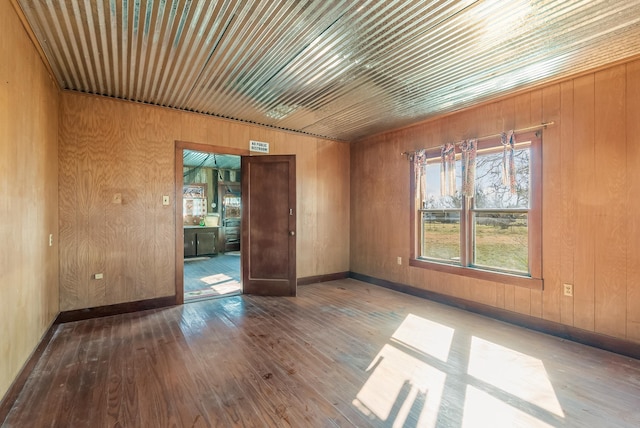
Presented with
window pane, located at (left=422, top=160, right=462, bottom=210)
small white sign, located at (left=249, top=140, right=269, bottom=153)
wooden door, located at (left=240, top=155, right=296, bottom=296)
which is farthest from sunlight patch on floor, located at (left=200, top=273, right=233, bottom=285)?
window pane, located at (left=422, top=160, right=462, bottom=210)

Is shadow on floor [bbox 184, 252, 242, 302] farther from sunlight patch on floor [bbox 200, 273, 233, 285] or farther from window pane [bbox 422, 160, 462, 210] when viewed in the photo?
window pane [bbox 422, 160, 462, 210]

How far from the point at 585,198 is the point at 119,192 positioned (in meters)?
5.44

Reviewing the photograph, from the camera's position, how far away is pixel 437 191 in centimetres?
436

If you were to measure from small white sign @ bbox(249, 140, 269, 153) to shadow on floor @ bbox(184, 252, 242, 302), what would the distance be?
224 centimetres

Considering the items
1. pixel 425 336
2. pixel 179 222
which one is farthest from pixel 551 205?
pixel 179 222

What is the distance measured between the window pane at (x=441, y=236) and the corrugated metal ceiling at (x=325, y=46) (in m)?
1.63

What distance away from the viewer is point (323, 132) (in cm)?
522

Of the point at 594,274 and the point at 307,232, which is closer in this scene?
the point at 594,274

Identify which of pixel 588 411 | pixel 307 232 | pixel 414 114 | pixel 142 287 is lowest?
pixel 588 411

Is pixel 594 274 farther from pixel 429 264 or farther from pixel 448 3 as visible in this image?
pixel 448 3

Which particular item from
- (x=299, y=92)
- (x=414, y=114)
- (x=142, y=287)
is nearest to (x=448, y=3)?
(x=299, y=92)

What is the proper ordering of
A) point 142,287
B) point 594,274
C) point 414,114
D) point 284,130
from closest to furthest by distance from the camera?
point 594,274 → point 142,287 → point 414,114 → point 284,130

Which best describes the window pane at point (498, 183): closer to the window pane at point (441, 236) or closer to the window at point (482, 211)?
the window at point (482, 211)

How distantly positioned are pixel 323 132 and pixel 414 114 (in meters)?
1.69
